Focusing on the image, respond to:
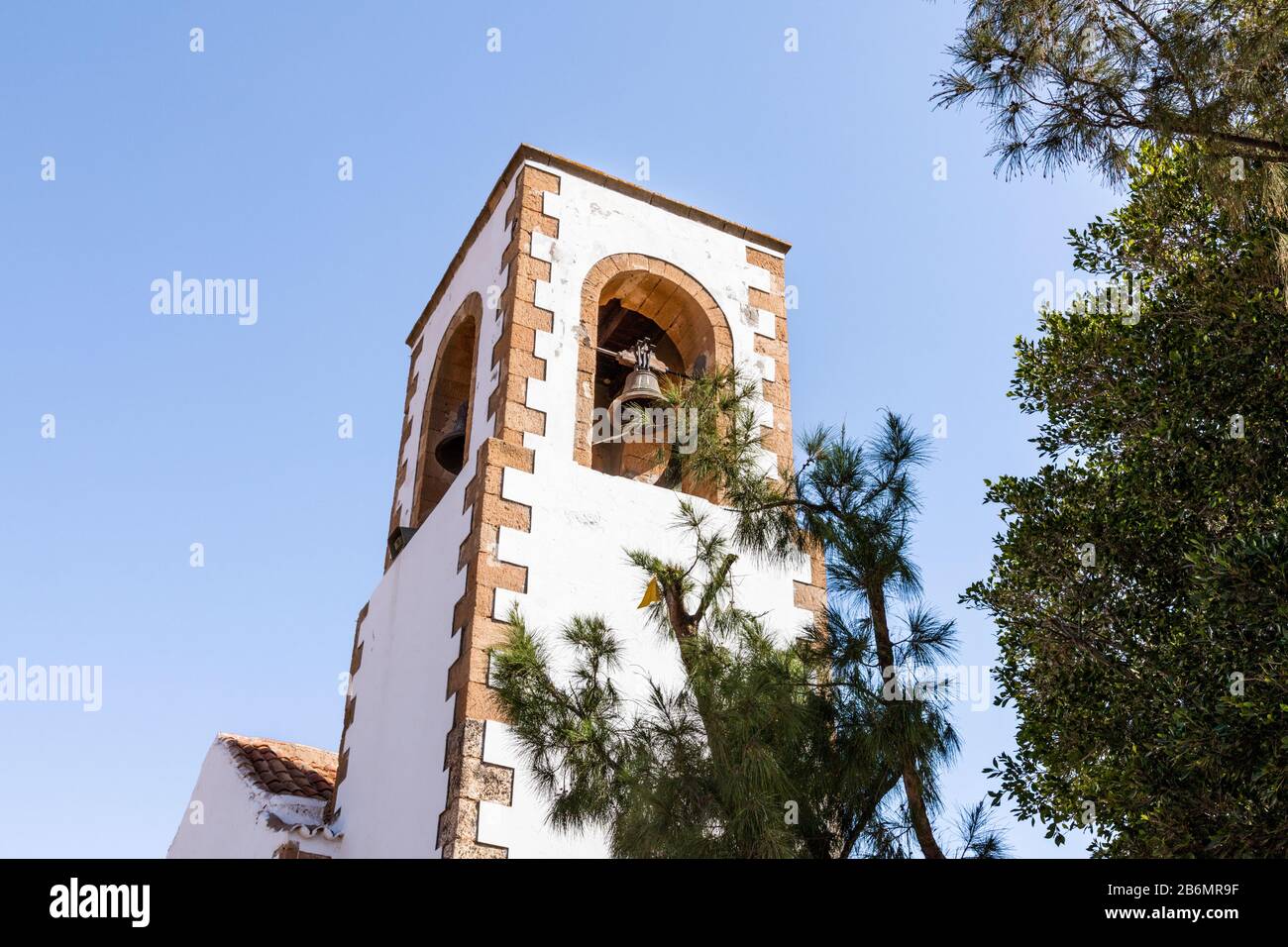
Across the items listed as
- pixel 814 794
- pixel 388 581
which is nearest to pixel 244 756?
pixel 388 581

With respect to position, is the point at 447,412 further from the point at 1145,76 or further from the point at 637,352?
the point at 1145,76

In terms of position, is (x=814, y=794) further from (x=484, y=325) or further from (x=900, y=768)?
(x=484, y=325)

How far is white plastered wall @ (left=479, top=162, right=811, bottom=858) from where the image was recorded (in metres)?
8.40

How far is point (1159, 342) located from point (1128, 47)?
2265mm

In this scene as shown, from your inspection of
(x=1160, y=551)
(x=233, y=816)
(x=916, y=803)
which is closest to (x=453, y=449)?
(x=233, y=816)

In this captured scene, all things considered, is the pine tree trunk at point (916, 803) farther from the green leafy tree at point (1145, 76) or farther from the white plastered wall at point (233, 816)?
the white plastered wall at point (233, 816)

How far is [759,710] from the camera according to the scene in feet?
19.4

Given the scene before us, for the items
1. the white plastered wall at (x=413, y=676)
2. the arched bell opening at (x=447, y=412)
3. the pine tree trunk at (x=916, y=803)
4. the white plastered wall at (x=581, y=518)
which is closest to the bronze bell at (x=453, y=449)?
the arched bell opening at (x=447, y=412)

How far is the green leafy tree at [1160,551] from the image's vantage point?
579 cm

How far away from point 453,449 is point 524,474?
87.2 inches

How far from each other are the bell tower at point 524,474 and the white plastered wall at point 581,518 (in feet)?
0.05

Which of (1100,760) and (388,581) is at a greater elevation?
(388,581)
